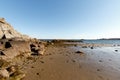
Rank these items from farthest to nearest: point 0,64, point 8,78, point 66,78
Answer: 1. point 0,64
2. point 66,78
3. point 8,78

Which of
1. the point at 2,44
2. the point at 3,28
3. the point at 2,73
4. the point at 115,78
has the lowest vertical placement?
the point at 115,78

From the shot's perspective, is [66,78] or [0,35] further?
[0,35]

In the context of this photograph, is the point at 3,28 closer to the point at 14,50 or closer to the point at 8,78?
the point at 14,50

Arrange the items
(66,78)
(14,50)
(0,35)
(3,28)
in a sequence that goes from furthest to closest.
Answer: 1. (3,28)
2. (0,35)
3. (14,50)
4. (66,78)

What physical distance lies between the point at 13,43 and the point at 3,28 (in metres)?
29.3

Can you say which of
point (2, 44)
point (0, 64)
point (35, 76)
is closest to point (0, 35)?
point (2, 44)

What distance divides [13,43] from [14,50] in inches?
54.6

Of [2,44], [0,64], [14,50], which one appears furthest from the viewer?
[2,44]

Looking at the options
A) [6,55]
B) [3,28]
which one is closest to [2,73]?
[6,55]

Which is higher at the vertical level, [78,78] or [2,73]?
[2,73]

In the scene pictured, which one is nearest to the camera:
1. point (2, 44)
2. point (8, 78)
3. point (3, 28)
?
point (8, 78)

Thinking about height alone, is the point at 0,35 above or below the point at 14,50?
above

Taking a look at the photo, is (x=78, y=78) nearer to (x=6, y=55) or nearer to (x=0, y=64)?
(x=0, y=64)

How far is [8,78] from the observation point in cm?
760
